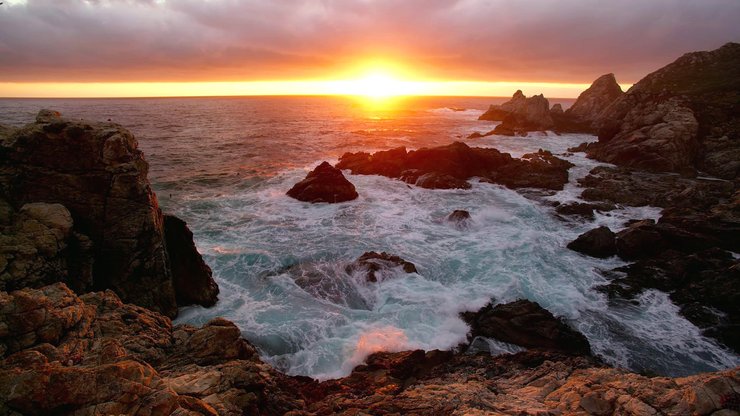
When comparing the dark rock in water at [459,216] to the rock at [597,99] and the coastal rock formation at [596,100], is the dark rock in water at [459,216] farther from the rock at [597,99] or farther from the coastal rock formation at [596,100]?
the rock at [597,99]

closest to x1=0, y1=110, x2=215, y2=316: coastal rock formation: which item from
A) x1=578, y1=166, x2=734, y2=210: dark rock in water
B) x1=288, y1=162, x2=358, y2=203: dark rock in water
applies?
x1=288, y1=162, x2=358, y2=203: dark rock in water

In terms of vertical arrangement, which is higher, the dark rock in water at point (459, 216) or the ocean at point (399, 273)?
the dark rock in water at point (459, 216)

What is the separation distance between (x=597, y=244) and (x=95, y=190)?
27.7 metres

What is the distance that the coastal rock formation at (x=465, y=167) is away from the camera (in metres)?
41.5

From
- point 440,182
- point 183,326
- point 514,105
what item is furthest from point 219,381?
point 514,105

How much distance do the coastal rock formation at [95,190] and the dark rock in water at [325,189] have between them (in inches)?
798

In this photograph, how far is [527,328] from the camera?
642 inches

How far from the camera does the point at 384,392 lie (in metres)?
11.5

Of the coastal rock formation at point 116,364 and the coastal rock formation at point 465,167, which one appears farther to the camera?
the coastal rock formation at point 465,167

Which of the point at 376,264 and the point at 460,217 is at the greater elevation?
the point at 460,217

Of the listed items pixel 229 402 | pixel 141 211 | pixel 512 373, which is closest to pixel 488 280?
pixel 512 373

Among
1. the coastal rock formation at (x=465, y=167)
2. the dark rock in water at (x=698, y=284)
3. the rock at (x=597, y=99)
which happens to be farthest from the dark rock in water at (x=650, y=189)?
the rock at (x=597, y=99)

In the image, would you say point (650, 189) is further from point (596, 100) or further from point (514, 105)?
point (514, 105)

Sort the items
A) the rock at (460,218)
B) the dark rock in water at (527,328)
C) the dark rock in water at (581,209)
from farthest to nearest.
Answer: the dark rock in water at (581,209), the rock at (460,218), the dark rock in water at (527,328)
